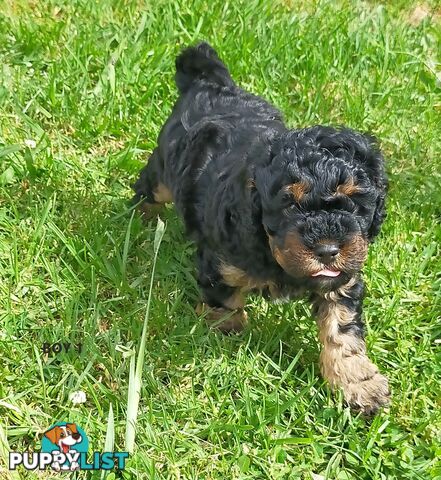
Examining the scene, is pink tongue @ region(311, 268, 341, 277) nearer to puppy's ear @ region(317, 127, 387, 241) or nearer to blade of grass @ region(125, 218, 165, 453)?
puppy's ear @ region(317, 127, 387, 241)

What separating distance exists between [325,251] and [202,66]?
1641mm

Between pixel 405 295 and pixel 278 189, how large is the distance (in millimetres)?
1373

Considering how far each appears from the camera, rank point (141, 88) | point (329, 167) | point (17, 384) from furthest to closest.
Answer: point (141, 88)
point (17, 384)
point (329, 167)

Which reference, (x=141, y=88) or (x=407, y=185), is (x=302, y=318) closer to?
(x=407, y=185)

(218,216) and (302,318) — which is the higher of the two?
(218,216)

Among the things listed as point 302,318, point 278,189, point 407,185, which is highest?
point 278,189

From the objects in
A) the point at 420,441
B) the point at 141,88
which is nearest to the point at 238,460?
the point at 420,441

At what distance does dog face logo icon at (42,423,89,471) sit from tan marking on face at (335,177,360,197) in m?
1.51

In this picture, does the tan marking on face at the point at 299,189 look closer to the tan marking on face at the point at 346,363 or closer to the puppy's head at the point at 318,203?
the puppy's head at the point at 318,203

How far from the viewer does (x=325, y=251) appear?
2545 millimetres

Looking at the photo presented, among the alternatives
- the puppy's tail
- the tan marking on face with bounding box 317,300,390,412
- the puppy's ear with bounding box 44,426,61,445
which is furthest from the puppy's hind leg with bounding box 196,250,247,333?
the puppy's tail

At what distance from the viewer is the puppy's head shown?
256cm

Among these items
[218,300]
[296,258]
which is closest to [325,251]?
[296,258]

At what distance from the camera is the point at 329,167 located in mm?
2605
